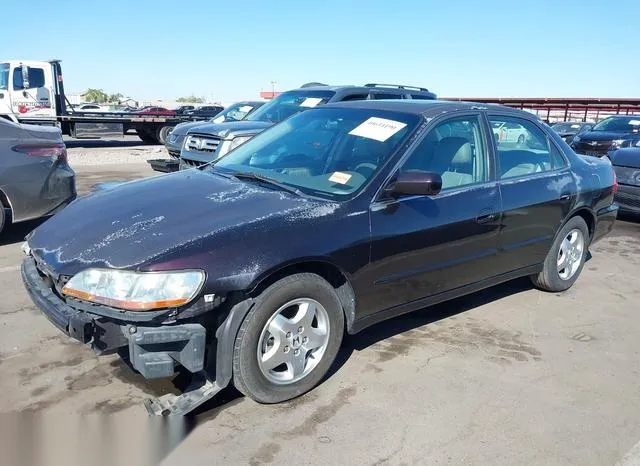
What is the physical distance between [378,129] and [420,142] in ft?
1.05

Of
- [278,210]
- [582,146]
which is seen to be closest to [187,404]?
[278,210]

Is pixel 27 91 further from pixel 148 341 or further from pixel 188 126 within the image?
pixel 148 341

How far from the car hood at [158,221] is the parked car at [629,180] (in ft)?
21.4

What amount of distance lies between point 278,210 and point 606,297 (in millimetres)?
3539

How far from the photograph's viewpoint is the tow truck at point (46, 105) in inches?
680

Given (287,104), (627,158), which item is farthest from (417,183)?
(287,104)

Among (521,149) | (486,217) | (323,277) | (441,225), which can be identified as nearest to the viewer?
(323,277)

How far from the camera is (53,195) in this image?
6.15 metres

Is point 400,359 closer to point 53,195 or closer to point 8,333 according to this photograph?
point 8,333

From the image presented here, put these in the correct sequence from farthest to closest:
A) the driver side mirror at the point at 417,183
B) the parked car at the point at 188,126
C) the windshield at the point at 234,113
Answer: the windshield at the point at 234,113 < the parked car at the point at 188,126 < the driver side mirror at the point at 417,183

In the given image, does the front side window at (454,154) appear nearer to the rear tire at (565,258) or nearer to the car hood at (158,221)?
the car hood at (158,221)

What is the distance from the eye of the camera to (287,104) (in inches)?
377

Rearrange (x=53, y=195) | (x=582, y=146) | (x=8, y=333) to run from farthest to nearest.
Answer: (x=582, y=146), (x=53, y=195), (x=8, y=333)

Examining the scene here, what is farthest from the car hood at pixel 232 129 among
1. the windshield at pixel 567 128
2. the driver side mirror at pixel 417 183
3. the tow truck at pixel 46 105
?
the windshield at pixel 567 128
